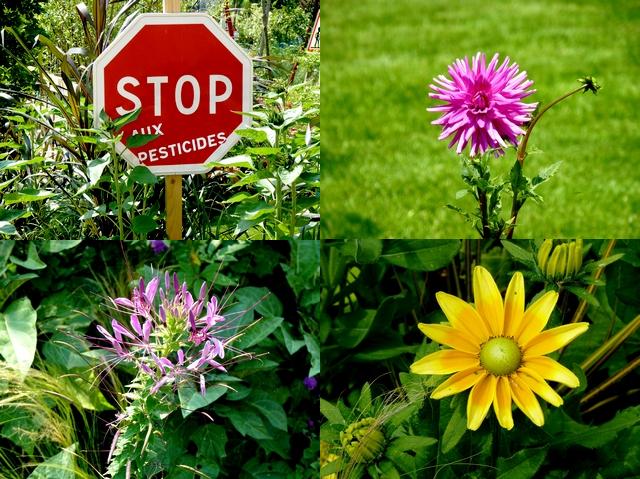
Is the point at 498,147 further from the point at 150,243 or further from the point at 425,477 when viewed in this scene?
the point at 150,243

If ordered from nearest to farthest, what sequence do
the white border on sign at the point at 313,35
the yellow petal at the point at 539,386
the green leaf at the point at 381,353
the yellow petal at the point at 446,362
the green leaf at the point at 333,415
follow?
the yellow petal at the point at 539,386
the yellow petal at the point at 446,362
the green leaf at the point at 333,415
the green leaf at the point at 381,353
the white border on sign at the point at 313,35

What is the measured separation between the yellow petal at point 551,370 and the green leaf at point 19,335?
1.07 meters

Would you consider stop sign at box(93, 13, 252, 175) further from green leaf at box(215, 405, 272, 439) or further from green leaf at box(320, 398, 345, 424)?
green leaf at box(320, 398, 345, 424)

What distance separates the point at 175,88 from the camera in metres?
2.10

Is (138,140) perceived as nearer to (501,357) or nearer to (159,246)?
(159,246)

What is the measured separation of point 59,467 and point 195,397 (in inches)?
12.0

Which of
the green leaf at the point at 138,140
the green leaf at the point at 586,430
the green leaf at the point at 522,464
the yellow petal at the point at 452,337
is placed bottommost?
the green leaf at the point at 522,464

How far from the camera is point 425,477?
5.01 ft

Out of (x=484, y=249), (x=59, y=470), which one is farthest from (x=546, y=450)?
(x=59, y=470)

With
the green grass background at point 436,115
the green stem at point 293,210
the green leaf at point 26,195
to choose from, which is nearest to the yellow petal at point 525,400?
the green stem at point 293,210

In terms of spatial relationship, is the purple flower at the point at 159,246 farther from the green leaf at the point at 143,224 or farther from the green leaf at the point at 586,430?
the green leaf at the point at 586,430

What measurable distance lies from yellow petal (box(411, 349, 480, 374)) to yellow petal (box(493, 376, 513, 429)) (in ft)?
0.19

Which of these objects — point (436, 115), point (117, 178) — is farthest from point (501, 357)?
point (436, 115)

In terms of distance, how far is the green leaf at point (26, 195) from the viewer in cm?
209
